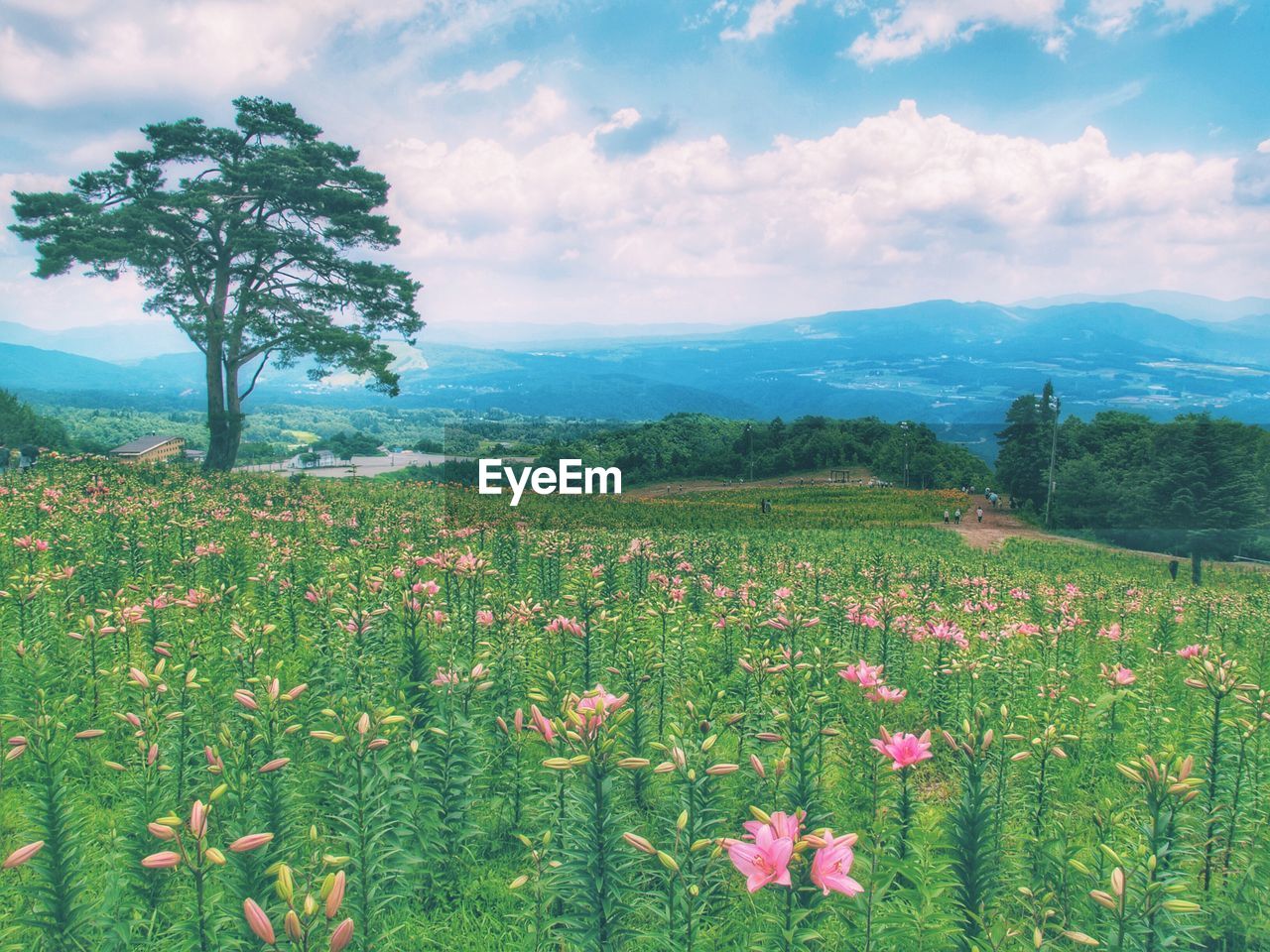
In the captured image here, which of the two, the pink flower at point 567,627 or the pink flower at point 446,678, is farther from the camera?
the pink flower at point 567,627

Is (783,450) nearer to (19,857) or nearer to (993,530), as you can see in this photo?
(993,530)

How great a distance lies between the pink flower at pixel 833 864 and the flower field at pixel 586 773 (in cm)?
1

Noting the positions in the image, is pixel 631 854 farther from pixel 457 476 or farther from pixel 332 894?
pixel 457 476

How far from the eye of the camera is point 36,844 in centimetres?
219

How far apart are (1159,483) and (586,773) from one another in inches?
1423

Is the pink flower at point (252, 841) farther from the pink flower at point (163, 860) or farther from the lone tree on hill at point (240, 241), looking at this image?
the lone tree on hill at point (240, 241)

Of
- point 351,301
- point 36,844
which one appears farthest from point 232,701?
point 351,301

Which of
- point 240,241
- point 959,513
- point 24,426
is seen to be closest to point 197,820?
point 240,241

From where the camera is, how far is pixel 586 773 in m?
2.53

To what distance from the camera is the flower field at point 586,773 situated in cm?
248

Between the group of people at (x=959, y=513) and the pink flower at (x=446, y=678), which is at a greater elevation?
the pink flower at (x=446, y=678)

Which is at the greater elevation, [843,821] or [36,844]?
[36,844]

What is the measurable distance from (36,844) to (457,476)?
66.2ft

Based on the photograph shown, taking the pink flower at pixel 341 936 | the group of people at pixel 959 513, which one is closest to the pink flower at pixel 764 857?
the pink flower at pixel 341 936
